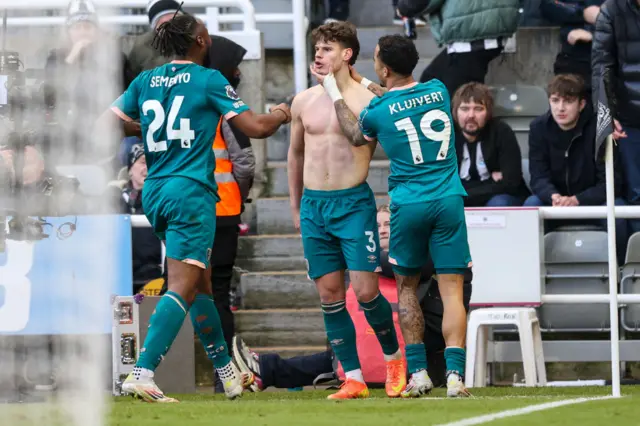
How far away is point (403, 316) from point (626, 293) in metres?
2.62

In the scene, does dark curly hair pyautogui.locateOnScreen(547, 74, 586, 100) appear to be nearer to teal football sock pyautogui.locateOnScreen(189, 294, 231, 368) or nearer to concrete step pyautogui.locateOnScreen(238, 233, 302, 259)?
concrete step pyautogui.locateOnScreen(238, 233, 302, 259)

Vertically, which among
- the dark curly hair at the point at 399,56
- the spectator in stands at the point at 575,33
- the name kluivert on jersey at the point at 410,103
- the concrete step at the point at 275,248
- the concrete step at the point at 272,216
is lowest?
the concrete step at the point at 275,248

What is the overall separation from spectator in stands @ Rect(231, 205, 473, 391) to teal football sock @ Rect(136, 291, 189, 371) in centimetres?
182

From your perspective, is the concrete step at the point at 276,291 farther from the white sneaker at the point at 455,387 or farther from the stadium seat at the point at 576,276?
the white sneaker at the point at 455,387

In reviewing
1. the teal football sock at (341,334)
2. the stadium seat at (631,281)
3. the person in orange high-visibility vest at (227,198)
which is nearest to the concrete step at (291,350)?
the person in orange high-visibility vest at (227,198)

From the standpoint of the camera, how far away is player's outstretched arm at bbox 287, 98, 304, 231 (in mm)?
9008

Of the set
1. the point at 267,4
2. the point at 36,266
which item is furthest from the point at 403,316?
the point at 267,4

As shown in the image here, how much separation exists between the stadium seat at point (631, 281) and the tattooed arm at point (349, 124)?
9.41 feet

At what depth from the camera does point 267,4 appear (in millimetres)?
14031

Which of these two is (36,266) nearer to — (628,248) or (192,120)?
(192,120)

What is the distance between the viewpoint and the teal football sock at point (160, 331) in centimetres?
798

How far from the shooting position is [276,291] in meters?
11.8

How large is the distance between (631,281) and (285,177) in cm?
328

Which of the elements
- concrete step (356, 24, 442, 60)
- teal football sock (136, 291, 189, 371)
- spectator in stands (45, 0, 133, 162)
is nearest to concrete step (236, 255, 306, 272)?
concrete step (356, 24, 442, 60)
